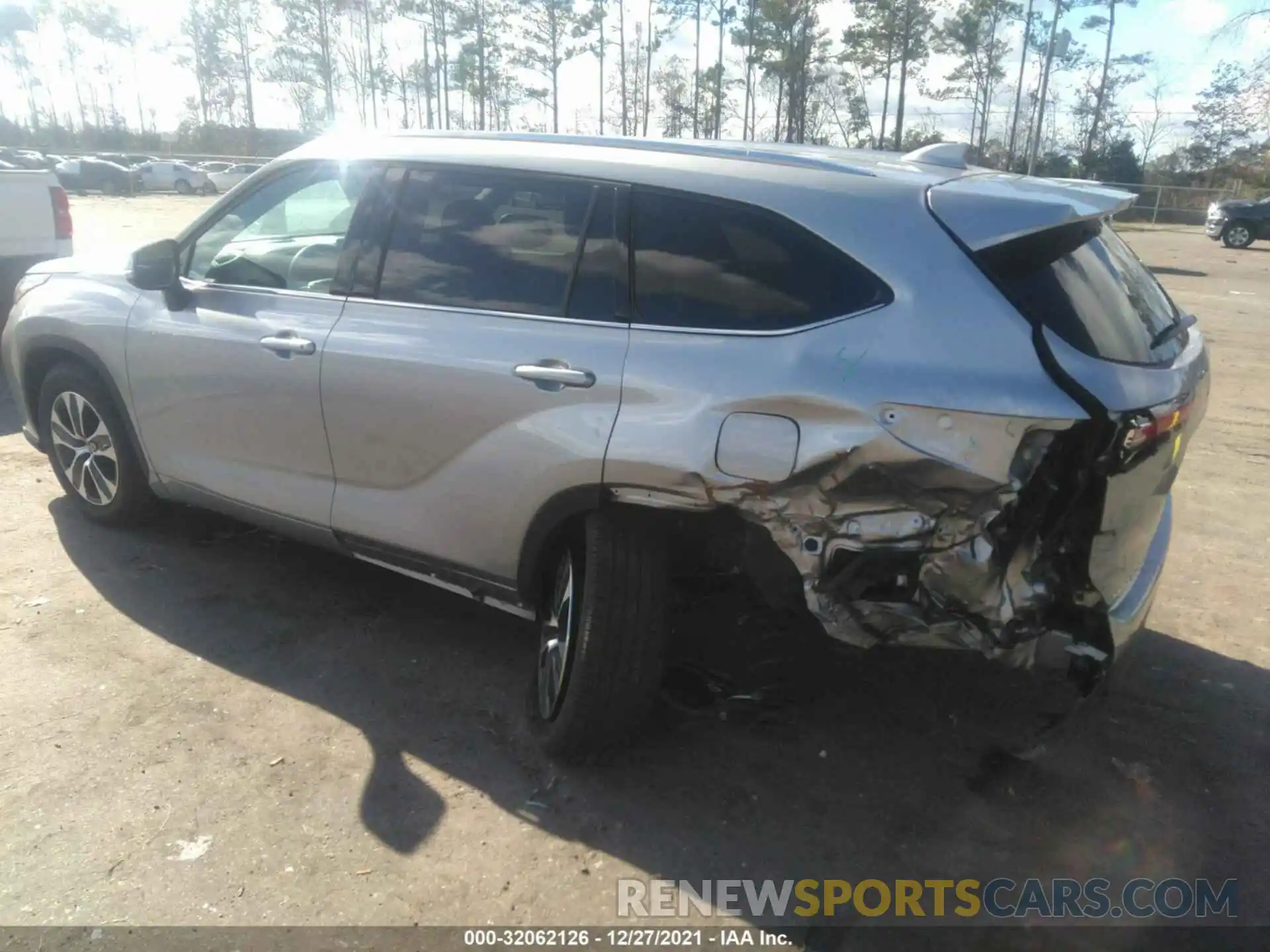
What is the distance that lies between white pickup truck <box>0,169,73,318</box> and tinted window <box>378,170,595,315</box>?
19.0 ft

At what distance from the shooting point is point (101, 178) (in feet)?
137

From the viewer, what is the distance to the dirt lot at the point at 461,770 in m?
2.80

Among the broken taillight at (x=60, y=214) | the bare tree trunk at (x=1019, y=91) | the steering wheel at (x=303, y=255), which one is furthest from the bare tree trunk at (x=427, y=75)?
the steering wheel at (x=303, y=255)

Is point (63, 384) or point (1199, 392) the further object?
point (63, 384)

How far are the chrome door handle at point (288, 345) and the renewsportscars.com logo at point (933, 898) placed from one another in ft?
7.23

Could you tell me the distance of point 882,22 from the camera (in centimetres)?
4669

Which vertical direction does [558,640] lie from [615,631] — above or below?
below

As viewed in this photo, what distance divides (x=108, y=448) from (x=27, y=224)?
4.60 metres

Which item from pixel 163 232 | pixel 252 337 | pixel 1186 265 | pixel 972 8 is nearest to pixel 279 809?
pixel 252 337

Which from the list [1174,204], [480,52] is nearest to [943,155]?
[1174,204]

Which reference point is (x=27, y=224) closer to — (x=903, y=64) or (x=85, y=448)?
(x=85, y=448)

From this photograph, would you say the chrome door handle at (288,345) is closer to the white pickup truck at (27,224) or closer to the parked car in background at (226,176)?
the white pickup truck at (27,224)

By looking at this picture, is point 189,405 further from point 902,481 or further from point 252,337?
point 902,481

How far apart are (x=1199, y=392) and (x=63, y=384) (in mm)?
4703
